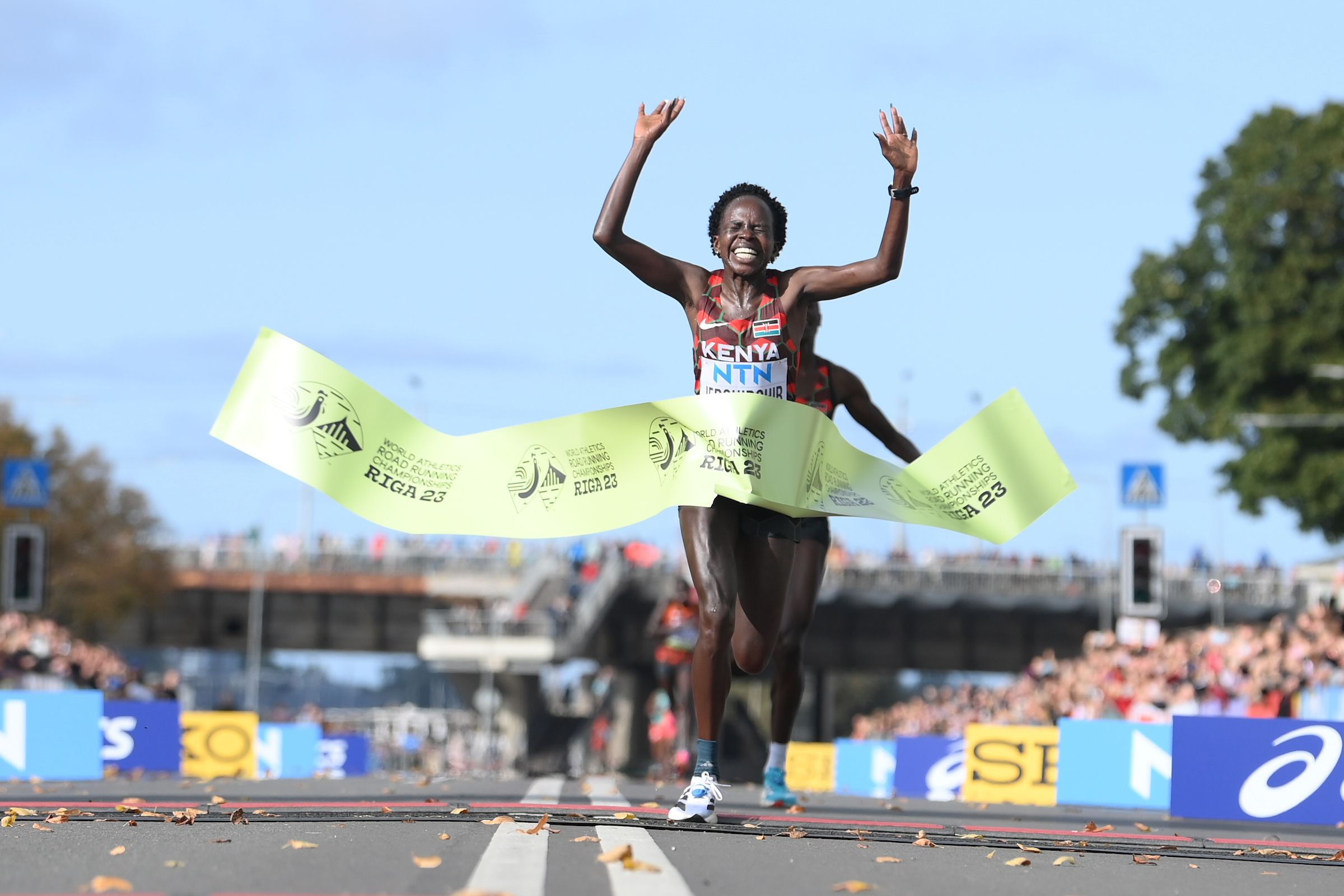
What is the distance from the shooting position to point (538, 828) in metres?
6.79

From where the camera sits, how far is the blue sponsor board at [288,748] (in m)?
21.4

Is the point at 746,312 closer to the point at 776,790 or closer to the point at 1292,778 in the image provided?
the point at 776,790

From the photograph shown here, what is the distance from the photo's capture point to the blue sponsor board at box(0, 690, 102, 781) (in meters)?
13.3

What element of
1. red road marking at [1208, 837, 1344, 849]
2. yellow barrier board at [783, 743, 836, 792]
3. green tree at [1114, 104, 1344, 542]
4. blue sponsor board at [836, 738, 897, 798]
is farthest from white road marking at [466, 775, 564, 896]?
green tree at [1114, 104, 1344, 542]

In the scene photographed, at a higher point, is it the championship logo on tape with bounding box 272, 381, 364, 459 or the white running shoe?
the championship logo on tape with bounding box 272, 381, 364, 459

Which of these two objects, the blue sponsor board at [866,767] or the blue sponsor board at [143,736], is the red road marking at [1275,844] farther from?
the blue sponsor board at [866,767]

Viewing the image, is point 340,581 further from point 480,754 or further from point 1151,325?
point 1151,325

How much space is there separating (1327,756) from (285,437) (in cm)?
551

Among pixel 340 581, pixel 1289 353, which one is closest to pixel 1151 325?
pixel 1289 353

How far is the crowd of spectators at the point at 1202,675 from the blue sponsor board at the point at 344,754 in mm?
7901

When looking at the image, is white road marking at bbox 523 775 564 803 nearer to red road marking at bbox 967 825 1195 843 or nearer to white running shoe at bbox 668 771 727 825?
white running shoe at bbox 668 771 727 825

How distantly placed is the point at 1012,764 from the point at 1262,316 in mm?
33191

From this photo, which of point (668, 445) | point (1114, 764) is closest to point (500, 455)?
point (668, 445)

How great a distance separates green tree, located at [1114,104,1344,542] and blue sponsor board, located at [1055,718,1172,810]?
98.6ft
